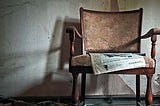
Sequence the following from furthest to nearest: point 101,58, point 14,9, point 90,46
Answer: point 14,9, point 90,46, point 101,58

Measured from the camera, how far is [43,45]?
1.98 m

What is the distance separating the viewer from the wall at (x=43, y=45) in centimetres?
195

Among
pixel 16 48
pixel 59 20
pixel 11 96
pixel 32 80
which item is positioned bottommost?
pixel 11 96

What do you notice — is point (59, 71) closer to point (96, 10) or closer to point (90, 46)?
point (90, 46)

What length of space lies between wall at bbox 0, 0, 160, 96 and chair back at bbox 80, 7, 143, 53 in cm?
15

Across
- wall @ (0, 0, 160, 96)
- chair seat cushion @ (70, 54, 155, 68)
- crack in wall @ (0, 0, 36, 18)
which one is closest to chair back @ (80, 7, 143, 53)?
wall @ (0, 0, 160, 96)

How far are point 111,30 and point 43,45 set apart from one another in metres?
0.60

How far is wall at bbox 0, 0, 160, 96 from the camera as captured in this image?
1953mm

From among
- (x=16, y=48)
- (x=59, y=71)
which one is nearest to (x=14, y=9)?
(x=16, y=48)

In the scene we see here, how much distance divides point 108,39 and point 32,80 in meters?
0.75

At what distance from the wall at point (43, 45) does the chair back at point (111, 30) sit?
15cm

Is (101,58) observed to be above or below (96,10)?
below

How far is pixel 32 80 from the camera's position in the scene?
77.7 inches

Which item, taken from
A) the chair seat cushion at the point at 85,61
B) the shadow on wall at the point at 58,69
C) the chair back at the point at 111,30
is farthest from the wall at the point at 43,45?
the chair seat cushion at the point at 85,61
